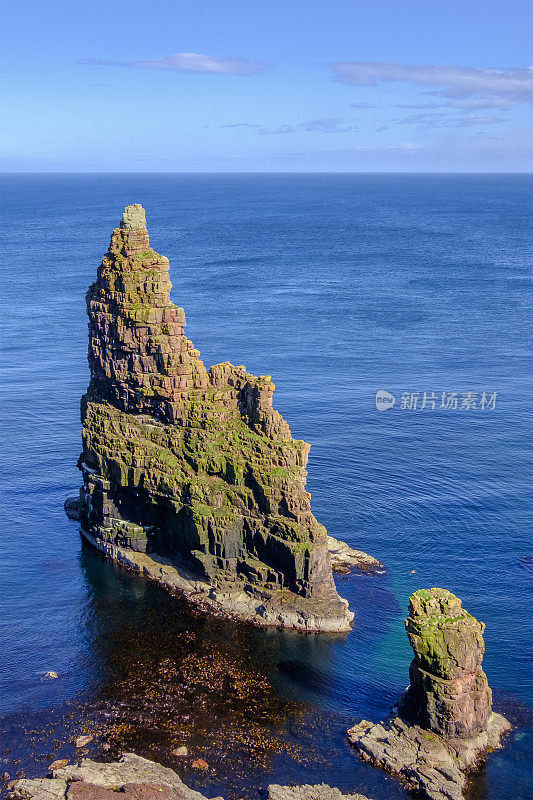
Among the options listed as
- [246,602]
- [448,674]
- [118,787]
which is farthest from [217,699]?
[448,674]

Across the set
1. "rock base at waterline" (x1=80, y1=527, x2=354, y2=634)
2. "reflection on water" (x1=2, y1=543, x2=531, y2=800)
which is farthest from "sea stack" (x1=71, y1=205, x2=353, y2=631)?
"reflection on water" (x1=2, y1=543, x2=531, y2=800)

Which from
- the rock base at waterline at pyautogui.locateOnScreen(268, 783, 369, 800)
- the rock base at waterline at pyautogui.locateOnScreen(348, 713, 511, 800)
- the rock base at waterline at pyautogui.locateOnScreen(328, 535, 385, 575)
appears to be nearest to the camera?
the rock base at waterline at pyautogui.locateOnScreen(268, 783, 369, 800)

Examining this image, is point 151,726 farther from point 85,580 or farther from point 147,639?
point 85,580

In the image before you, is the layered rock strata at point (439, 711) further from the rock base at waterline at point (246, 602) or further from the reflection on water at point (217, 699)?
the rock base at waterline at point (246, 602)

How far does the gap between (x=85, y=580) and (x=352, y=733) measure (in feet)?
130

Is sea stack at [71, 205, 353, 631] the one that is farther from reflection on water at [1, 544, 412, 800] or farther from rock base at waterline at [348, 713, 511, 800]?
rock base at waterline at [348, 713, 511, 800]

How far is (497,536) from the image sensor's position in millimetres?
108812

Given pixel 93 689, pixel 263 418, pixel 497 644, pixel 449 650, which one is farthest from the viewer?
pixel 263 418

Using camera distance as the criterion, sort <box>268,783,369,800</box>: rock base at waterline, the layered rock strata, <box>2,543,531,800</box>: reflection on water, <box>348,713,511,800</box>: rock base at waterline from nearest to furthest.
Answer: <box>268,783,369,800</box>: rock base at waterline
<box>348,713,511,800</box>: rock base at waterline
<box>2,543,531,800</box>: reflection on water
the layered rock strata

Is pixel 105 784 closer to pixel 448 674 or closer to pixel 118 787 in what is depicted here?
pixel 118 787

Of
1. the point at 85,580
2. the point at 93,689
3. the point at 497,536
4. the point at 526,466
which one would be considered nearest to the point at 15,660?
the point at 93,689

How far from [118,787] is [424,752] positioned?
81.8 ft

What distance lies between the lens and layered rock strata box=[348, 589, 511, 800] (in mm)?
71812

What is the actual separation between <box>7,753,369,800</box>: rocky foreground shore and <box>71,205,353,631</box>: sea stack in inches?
963
